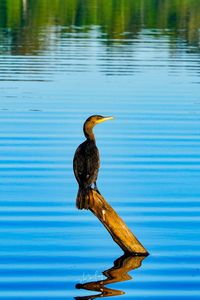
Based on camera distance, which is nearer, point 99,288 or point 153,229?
point 99,288

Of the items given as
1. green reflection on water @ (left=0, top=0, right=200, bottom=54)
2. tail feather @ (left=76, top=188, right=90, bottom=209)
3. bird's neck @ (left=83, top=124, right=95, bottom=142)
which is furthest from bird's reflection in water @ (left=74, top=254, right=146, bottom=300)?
green reflection on water @ (left=0, top=0, right=200, bottom=54)

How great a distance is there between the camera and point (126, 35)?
68.3 m

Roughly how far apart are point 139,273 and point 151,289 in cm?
75

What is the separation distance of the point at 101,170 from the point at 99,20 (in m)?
67.6

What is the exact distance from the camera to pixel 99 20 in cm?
8975

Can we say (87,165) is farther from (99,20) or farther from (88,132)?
(99,20)

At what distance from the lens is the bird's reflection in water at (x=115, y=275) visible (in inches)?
580

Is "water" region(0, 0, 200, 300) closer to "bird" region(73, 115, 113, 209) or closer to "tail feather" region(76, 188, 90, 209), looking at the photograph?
"tail feather" region(76, 188, 90, 209)

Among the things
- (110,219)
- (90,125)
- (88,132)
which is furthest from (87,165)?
(110,219)

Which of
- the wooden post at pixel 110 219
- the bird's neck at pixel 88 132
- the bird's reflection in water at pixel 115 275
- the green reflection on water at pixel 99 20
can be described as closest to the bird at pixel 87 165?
the bird's neck at pixel 88 132

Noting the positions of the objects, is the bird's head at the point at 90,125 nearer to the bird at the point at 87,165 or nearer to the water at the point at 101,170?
the bird at the point at 87,165

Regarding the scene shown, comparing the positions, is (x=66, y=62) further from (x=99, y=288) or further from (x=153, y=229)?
(x=99, y=288)

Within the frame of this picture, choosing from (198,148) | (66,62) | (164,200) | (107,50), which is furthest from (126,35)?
(164,200)

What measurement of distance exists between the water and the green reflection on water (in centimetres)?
1104
